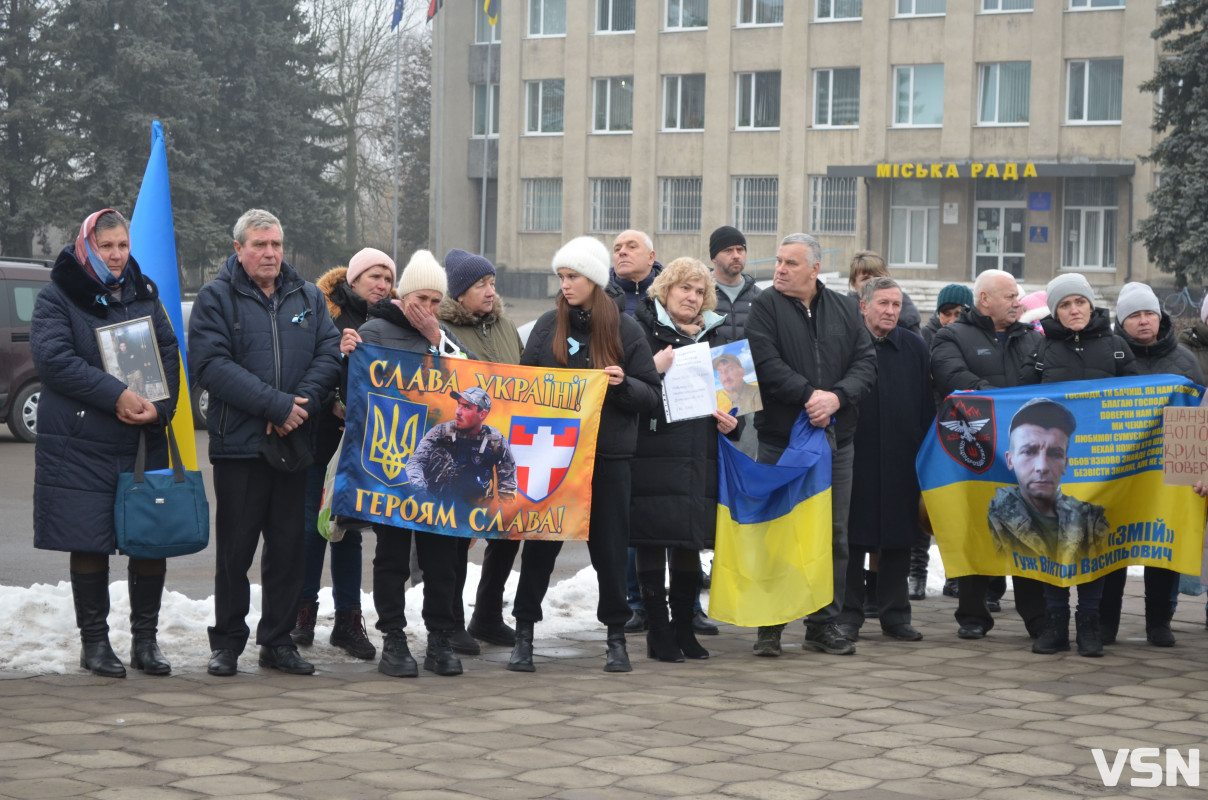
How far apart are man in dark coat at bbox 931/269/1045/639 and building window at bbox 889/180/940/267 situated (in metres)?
39.9

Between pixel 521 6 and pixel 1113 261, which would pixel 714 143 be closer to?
pixel 521 6

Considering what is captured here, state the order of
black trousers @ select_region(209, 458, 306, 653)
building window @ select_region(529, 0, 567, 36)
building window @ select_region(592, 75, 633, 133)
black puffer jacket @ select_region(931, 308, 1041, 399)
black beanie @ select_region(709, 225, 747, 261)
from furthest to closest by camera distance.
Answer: building window @ select_region(529, 0, 567, 36) → building window @ select_region(592, 75, 633, 133) → black beanie @ select_region(709, 225, 747, 261) → black puffer jacket @ select_region(931, 308, 1041, 399) → black trousers @ select_region(209, 458, 306, 653)

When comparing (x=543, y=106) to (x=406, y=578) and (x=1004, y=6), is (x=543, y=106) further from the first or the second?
(x=406, y=578)

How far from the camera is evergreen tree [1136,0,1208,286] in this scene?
3650cm

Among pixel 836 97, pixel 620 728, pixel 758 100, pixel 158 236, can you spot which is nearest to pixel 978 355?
pixel 620 728

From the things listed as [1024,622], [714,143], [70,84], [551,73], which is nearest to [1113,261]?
[714,143]

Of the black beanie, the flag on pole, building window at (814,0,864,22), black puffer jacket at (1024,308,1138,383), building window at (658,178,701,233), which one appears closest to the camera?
the flag on pole

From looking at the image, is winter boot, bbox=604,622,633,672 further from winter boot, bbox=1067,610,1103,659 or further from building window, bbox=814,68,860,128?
building window, bbox=814,68,860,128

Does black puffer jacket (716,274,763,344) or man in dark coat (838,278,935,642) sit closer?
man in dark coat (838,278,935,642)

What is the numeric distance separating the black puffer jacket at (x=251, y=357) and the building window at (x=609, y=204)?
4615cm

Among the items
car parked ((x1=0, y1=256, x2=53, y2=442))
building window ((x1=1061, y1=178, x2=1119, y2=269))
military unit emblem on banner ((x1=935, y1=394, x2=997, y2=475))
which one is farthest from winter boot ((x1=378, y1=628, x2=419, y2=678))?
building window ((x1=1061, y1=178, x2=1119, y2=269))

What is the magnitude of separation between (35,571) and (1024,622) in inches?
262

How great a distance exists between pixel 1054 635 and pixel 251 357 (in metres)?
4.54

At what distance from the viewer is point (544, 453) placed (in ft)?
24.7
